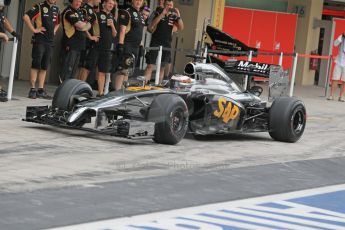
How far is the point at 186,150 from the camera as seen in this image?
11.8 m

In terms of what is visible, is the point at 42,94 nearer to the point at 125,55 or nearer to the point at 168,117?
the point at 125,55

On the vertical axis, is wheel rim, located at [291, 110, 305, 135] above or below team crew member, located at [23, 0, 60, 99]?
below

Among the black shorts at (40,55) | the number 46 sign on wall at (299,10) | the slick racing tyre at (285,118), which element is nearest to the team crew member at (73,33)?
the black shorts at (40,55)

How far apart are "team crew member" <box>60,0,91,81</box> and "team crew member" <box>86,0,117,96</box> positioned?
0.33 meters

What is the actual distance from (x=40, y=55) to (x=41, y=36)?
33cm

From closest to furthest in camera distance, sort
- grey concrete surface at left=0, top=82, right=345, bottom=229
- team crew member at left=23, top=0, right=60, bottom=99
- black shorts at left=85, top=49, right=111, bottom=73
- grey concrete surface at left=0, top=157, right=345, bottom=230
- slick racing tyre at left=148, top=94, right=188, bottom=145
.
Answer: grey concrete surface at left=0, top=157, right=345, bottom=230 < grey concrete surface at left=0, top=82, right=345, bottom=229 < slick racing tyre at left=148, top=94, right=188, bottom=145 < team crew member at left=23, top=0, right=60, bottom=99 < black shorts at left=85, top=49, right=111, bottom=73

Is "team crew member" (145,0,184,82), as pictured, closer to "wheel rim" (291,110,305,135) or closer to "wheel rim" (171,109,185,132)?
"wheel rim" (291,110,305,135)

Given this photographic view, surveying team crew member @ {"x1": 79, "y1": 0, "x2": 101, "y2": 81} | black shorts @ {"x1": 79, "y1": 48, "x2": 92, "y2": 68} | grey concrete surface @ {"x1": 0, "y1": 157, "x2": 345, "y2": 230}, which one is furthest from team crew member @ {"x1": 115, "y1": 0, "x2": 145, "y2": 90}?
grey concrete surface @ {"x1": 0, "y1": 157, "x2": 345, "y2": 230}

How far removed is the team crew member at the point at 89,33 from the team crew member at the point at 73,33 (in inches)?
7.7

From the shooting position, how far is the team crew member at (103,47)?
1659 cm

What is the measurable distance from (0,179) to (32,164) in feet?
3.42

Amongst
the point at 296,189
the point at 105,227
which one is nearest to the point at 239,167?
the point at 296,189

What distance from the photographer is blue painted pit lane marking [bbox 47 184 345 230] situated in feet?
24.4

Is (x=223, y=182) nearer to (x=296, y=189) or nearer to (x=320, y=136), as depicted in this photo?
(x=296, y=189)
